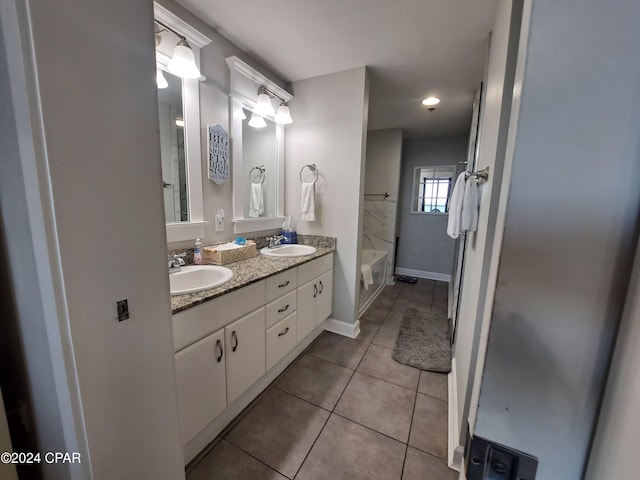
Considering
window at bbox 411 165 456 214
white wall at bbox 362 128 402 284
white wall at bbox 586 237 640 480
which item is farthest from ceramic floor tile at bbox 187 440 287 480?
window at bbox 411 165 456 214

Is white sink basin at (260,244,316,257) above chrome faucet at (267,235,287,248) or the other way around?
the other way around

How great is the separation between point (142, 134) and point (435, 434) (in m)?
2.00

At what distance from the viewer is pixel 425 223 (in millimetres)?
4355

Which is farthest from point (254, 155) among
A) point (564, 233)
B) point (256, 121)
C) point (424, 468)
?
point (424, 468)

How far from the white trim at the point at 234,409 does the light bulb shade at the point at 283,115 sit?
1953mm

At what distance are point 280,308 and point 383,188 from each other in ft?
9.47

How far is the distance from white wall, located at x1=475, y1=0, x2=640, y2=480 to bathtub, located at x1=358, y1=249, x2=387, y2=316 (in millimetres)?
2569

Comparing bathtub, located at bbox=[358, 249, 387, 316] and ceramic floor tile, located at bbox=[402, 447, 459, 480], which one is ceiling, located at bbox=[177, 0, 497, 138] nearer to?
bathtub, located at bbox=[358, 249, 387, 316]

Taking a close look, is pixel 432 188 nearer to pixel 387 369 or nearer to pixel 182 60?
pixel 387 369

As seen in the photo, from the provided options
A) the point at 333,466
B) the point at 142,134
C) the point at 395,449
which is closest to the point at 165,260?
the point at 142,134

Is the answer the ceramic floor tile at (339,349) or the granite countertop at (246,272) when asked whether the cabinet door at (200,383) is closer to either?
the granite countertop at (246,272)

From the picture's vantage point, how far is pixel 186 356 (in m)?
1.12

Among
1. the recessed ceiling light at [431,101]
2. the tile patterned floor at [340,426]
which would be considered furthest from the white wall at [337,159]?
the recessed ceiling light at [431,101]

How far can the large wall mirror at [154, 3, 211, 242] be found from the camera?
1.51 meters
